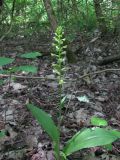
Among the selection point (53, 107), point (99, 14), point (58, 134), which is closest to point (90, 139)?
point (58, 134)

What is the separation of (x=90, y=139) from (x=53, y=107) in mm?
1138

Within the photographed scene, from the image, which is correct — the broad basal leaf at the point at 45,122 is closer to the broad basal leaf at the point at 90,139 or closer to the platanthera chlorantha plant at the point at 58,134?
the platanthera chlorantha plant at the point at 58,134

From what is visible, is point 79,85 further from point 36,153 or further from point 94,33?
point 94,33

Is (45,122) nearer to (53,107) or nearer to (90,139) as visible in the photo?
(90,139)

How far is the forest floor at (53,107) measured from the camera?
2.52m

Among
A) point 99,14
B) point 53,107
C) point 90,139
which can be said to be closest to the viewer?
point 90,139

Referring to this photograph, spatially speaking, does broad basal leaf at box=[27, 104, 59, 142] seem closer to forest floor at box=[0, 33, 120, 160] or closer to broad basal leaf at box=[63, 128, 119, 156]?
broad basal leaf at box=[63, 128, 119, 156]

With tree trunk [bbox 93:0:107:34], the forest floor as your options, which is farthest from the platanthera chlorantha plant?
tree trunk [bbox 93:0:107:34]

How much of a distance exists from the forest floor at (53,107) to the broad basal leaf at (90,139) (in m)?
0.23

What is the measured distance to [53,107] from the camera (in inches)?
131

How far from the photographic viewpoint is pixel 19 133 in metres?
2.80

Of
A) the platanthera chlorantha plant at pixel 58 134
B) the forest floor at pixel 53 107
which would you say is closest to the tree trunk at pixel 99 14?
the forest floor at pixel 53 107

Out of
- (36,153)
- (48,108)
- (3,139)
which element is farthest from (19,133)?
(48,108)

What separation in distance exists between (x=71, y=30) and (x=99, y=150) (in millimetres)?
3435
